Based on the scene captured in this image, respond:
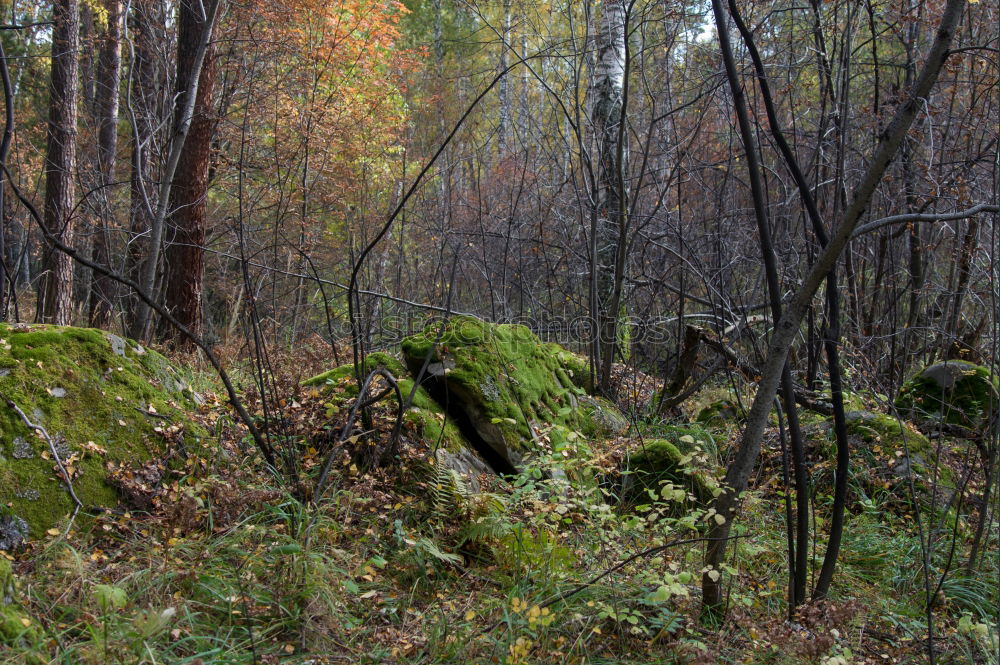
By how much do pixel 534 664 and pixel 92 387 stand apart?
259 centimetres

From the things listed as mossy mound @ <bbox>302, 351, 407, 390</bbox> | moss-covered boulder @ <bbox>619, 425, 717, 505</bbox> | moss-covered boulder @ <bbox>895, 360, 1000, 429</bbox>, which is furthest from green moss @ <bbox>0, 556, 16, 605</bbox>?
moss-covered boulder @ <bbox>895, 360, 1000, 429</bbox>

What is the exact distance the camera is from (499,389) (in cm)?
458

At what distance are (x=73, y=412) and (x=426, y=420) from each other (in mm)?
1801

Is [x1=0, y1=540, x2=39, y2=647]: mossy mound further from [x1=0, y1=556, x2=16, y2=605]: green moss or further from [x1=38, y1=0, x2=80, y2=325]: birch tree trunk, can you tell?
[x1=38, y1=0, x2=80, y2=325]: birch tree trunk

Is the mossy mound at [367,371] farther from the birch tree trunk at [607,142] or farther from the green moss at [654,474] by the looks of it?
the birch tree trunk at [607,142]

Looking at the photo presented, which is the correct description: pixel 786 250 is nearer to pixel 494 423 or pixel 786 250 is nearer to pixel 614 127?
pixel 614 127

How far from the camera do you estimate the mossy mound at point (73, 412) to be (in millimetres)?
3045

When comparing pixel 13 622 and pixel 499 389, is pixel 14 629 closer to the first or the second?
pixel 13 622

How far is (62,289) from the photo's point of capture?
7895mm

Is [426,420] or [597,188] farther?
[597,188]

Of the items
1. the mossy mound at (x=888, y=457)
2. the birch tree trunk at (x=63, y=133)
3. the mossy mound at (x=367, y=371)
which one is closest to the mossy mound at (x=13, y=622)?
the mossy mound at (x=367, y=371)

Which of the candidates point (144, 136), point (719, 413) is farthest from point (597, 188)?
point (144, 136)

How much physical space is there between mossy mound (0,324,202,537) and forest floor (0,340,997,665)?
15 cm

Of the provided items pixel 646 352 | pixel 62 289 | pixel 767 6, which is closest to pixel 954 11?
pixel 767 6
